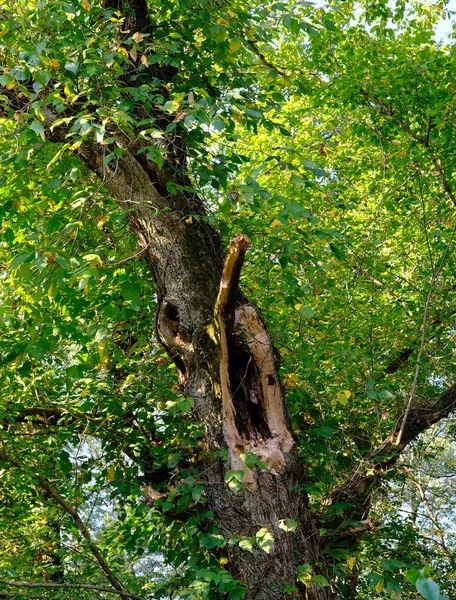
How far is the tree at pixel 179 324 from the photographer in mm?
3285

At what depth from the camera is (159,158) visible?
3389mm

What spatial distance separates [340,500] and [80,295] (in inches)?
88.5

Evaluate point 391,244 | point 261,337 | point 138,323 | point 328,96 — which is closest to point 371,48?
point 328,96

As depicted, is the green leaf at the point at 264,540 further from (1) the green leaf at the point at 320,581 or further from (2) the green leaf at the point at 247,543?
(1) the green leaf at the point at 320,581

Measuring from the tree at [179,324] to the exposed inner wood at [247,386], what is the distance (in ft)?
0.04

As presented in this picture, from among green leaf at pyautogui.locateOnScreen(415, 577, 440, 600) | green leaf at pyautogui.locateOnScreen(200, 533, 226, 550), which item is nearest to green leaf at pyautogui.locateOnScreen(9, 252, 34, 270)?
green leaf at pyautogui.locateOnScreen(200, 533, 226, 550)

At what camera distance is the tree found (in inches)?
129

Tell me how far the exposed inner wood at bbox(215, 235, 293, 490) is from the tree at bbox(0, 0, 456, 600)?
0.01 meters

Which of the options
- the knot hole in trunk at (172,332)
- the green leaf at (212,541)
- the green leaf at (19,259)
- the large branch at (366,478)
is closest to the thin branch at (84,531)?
the green leaf at (212,541)

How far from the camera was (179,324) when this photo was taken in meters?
3.64

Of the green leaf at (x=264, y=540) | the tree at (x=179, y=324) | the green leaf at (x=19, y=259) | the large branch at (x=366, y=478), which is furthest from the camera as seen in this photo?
the large branch at (x=366, y=478)

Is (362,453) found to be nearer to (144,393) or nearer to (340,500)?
(340,500)

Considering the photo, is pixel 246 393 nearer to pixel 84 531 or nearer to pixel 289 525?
pixel 289 525

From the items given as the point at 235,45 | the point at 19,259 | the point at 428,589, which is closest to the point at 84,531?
the point at 19,259
